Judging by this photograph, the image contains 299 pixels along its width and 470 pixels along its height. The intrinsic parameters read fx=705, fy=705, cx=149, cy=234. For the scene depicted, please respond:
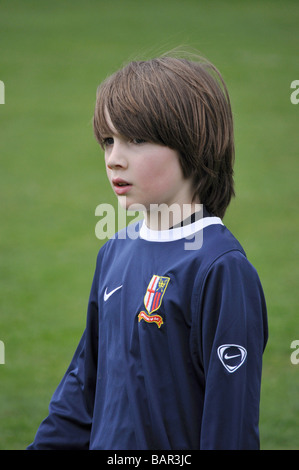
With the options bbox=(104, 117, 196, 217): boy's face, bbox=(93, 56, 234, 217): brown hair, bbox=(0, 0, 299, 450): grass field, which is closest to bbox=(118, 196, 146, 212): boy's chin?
bbox=(104, 117, 196, 217): boy's face

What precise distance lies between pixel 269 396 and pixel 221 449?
9.87 feet

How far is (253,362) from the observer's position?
1492 millimetres

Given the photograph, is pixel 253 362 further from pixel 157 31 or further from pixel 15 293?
pixel 157 31

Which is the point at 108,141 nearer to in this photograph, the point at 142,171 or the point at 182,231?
the point at 142,171

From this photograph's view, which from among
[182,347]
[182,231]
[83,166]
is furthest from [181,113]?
[83,166]

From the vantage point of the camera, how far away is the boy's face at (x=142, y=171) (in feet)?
5.26

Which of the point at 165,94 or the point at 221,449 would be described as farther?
the point at 165,94

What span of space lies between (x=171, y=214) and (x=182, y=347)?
323mm

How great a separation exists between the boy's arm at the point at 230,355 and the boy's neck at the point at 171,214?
0.20 meters

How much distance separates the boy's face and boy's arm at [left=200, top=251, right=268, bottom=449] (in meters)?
0.24

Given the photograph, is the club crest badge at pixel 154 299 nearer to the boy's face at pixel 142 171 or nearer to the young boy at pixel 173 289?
the young boy at pixel 173 289

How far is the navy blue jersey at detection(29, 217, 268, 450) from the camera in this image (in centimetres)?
146
